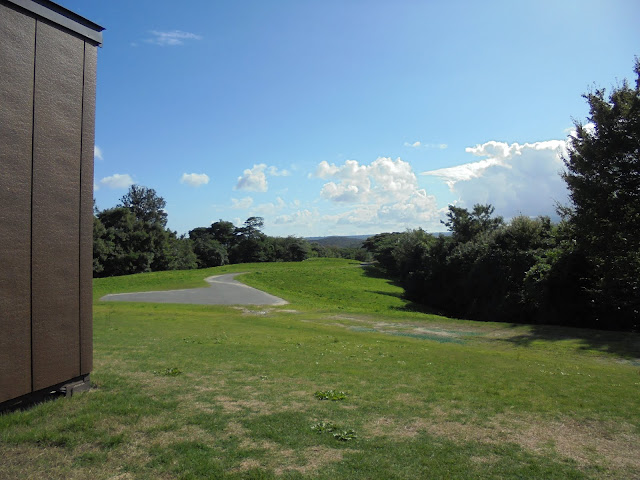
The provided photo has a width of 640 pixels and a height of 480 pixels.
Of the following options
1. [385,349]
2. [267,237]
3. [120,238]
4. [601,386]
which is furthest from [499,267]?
[267,237]

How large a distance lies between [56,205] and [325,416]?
200 inches

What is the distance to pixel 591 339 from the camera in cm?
1886

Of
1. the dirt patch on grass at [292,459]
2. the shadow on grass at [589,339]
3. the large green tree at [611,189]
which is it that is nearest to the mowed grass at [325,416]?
the dirt patch on grass at [292,459]

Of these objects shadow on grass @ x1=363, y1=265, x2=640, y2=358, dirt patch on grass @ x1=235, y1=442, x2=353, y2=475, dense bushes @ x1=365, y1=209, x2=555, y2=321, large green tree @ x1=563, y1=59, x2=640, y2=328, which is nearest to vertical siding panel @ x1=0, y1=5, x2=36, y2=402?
dirt patch on grass @ x1=235, y1=442, x2=353, y2=475

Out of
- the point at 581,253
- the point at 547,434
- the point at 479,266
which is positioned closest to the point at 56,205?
the point at 547,434

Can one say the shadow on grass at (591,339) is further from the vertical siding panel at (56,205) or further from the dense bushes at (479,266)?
the vertical siding panel at (56,205)

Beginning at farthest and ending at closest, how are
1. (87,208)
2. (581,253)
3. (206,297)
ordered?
(206,297), (581,253), (87,208)

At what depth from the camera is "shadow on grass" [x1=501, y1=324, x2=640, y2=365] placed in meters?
16.4

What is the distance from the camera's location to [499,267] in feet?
113

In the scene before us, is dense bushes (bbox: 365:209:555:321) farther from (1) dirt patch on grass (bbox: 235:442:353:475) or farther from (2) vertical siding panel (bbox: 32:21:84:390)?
(2) vertical siding panel (bbox: 32:21:84:390)

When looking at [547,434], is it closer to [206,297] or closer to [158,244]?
[206,297]

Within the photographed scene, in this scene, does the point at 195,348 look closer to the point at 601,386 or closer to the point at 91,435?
the point at 91,435

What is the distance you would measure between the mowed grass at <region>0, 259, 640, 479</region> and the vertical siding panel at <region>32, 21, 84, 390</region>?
836 millimetres

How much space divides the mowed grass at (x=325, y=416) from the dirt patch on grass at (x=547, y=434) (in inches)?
1.2
